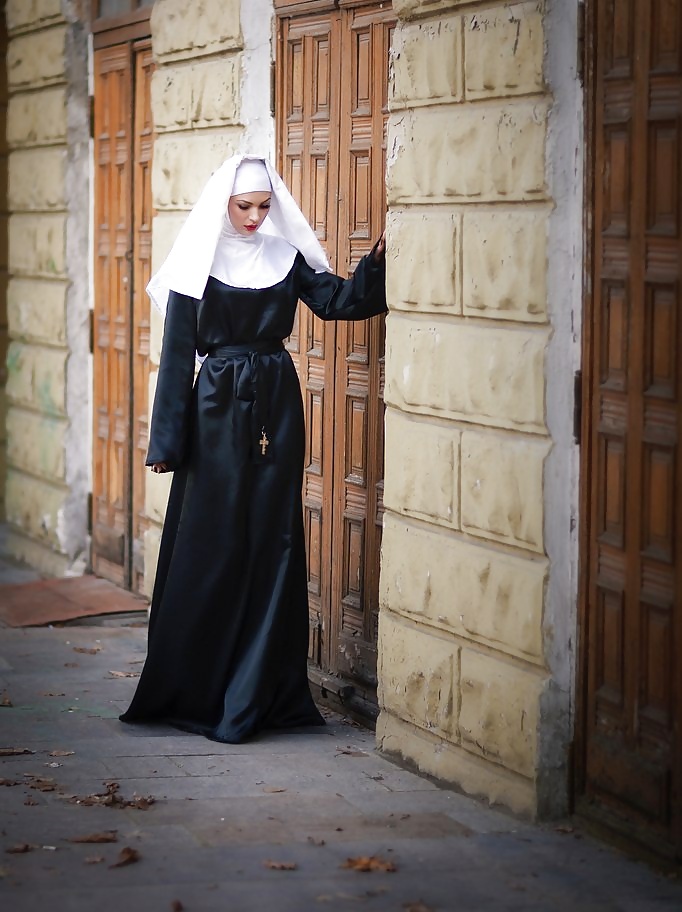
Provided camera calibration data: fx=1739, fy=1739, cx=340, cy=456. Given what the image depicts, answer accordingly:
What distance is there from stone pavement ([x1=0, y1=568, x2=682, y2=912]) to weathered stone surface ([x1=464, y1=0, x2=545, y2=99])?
85.8 inches

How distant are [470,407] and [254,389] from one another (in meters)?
1.09

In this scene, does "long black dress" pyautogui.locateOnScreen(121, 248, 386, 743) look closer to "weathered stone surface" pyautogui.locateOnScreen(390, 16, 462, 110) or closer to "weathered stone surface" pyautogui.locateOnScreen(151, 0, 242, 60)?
"weathered stone surface" pyautogui.locateOnScreen(390, 16, 462, 110)

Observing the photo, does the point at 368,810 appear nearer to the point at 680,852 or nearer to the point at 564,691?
the point at 564,691

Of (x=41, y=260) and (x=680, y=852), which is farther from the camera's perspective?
(x=41, y=260)

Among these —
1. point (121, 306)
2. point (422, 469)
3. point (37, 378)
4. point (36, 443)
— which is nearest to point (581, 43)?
point (422, 469)

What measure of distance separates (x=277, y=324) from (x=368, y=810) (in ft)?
6.08

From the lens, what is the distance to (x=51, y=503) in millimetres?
9672

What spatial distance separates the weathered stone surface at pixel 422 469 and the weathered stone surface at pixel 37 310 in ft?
13.0

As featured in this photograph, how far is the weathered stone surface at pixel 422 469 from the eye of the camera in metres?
5.51

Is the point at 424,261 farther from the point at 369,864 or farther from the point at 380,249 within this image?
the point at 369,864

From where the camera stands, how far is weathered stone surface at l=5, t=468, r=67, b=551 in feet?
31.6

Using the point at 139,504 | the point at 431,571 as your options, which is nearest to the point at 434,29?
the point at 431,571

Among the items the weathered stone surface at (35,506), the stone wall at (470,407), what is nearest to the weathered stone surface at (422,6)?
the stone wall at (470,407)

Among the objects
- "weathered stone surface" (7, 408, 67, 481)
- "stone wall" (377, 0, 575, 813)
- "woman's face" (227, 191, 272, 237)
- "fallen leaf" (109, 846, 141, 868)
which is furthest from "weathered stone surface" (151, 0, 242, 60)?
"fallen leaf" (109, 846, 141, 868)
